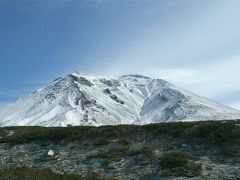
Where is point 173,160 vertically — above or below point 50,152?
below

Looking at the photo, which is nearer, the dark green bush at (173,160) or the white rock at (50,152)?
the dark green bush at (173,160)

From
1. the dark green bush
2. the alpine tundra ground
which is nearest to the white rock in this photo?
the alpine tundra ground

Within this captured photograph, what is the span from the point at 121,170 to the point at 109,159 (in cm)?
227

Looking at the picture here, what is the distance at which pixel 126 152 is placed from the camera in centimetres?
2845

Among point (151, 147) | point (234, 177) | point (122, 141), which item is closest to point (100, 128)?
point (122, 141)

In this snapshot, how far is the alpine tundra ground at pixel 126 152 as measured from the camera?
23.5m

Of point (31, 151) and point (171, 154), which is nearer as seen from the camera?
point (171, 154)

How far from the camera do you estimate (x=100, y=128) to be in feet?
113

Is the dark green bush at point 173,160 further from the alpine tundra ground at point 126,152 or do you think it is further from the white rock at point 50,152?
the white rock at point 50,152

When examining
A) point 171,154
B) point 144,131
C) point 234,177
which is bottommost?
Result: point 234,177

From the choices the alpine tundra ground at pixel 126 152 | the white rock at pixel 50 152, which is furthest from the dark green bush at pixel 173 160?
the white rock at pixel 50 152

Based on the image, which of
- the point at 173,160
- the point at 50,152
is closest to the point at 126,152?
the point at 173,160

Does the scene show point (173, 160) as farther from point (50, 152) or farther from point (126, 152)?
point (50, 152)

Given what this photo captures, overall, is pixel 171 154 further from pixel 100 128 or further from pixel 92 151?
pixel 100 128
